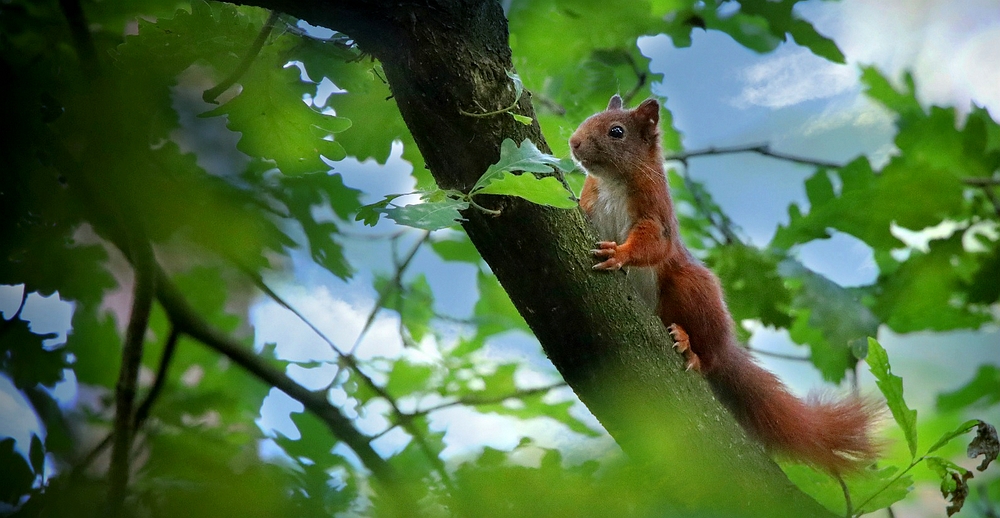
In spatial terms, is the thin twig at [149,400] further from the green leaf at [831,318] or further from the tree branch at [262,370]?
the green leaf at [831,318]

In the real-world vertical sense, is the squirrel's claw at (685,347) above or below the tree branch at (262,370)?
above

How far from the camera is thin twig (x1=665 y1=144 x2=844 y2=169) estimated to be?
1409 mm

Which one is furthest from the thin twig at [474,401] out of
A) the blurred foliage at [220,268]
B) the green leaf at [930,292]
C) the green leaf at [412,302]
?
the green leaf at [930,292]

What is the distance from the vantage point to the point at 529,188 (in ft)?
1.99

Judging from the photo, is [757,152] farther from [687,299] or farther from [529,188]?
[529,188]

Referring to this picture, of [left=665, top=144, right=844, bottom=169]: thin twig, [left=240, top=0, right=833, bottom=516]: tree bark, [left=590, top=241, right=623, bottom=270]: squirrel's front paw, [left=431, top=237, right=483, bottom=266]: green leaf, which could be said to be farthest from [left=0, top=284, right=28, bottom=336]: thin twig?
[left=665, top=144, right=844, bottom=169]: thin twig

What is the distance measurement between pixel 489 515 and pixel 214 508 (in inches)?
5.7

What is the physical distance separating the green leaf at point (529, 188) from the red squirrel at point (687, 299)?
1.77 feet

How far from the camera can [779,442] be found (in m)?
1.27

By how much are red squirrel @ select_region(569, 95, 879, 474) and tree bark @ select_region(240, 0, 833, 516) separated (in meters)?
0.30

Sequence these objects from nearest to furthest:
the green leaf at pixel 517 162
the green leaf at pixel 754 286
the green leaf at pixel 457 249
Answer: the green leaf at pixel 517 162 < the green leaf at pixel 457 249 < the green leaf at pixel 754 286

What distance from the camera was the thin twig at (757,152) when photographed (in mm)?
1409

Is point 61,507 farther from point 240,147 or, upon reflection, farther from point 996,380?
point 996,380

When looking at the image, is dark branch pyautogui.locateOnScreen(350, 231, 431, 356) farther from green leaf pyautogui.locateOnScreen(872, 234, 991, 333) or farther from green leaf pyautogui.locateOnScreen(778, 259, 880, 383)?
green leaf pyautogui.locateOnScreen(872, 234, 991, 333)
